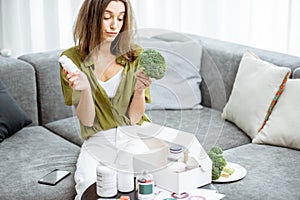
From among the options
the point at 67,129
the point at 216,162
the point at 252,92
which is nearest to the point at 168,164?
the point at 216,162

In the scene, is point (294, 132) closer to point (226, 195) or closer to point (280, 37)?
point (226, 195)

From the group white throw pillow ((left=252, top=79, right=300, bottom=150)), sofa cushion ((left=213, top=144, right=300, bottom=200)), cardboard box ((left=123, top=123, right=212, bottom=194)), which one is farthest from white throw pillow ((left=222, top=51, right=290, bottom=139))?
cardboard box ((left=123, top=123, right=212, bottom=194))

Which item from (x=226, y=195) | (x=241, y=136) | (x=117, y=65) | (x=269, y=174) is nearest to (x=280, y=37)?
(x=241, y=136)

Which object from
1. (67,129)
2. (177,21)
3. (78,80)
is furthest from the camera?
(177,21)

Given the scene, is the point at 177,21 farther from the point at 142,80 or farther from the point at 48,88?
the point at 142,80

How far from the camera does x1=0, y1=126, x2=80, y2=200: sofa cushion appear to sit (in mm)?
2182

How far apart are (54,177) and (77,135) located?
467 millimetres

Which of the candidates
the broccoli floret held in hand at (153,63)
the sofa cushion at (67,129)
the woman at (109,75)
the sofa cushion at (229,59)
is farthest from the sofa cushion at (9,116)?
the broccoli floret held in hand at (153,63)

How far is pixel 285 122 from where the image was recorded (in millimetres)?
2475

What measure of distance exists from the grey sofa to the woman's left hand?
112 mm

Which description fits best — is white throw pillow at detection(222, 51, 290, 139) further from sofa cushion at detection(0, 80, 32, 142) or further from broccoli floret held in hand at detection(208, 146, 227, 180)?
sofa cushion at detection(0, 80, 32, 142)

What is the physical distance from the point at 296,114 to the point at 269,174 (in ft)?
1.21

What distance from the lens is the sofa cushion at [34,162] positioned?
2182 millimetres

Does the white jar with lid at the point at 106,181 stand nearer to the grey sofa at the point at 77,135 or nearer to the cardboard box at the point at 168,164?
the cardboard box at the point at 168,164
